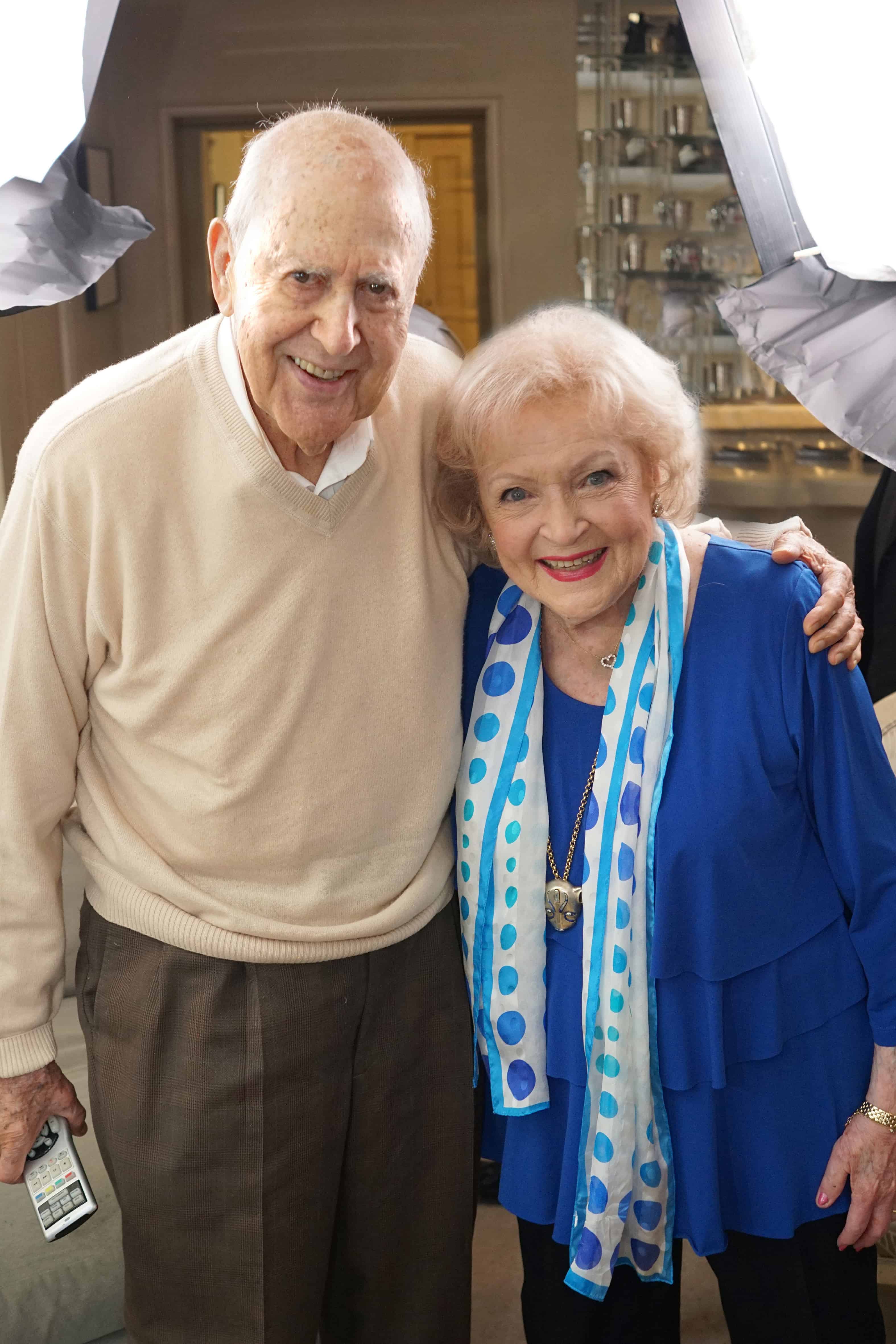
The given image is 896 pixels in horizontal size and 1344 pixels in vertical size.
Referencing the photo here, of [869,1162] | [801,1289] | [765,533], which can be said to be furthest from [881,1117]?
[765,533]

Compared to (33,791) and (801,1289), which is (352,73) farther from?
(801,1289)

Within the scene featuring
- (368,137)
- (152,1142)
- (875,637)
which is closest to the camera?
(368,137)

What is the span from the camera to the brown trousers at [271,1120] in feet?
3.67

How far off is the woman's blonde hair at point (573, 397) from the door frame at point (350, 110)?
923 millimetres

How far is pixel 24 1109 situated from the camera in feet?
3.71

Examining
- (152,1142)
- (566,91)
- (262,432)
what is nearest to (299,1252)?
(152,1142)

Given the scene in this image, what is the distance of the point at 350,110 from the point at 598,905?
5.00 ft

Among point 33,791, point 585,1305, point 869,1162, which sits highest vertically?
point 33,791

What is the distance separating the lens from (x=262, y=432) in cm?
106

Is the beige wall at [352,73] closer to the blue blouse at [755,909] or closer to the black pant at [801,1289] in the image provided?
the blue blouse at [755,909]

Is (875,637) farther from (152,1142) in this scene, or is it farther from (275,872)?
(152,1142)

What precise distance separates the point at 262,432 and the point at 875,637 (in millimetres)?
1280

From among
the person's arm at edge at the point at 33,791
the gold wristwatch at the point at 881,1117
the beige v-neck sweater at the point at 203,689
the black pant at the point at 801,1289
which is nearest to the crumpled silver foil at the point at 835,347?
the beige v-neck sweater at the point at 203,689

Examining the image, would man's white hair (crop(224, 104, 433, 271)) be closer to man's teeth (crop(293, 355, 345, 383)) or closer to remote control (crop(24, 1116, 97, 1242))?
man's teeth (crop(293, 355, 345, 383))
